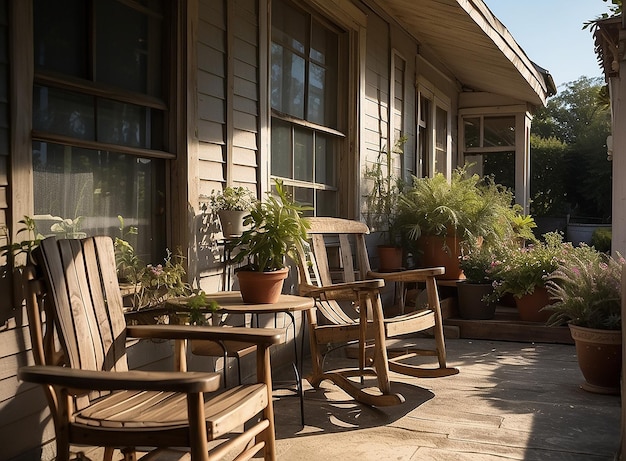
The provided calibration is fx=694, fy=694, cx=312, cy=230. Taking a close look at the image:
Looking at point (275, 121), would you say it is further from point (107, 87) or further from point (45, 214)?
point (45, 214)

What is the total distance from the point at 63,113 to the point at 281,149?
6.08ft

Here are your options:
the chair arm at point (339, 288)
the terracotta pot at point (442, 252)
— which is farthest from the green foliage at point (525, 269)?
the chair arm at point (339, 288)

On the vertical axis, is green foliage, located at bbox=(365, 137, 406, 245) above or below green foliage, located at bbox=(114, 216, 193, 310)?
above

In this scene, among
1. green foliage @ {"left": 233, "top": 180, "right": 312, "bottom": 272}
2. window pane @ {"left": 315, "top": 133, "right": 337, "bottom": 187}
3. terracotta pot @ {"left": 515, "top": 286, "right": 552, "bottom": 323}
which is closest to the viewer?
green foliage @ {"left": 233, "top": 180, "right": 312, "bottom": 272}

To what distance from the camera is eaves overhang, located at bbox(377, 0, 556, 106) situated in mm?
5543

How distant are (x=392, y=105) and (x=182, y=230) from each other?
331 cm

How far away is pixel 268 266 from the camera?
9.95 feet

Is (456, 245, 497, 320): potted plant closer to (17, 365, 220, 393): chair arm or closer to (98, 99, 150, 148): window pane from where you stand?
(98, 99, 150, 148): window pane

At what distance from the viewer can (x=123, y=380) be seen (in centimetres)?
164

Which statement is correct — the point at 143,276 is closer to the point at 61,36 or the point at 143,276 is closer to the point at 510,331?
the point at 61,36

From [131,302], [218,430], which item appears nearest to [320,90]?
[131,302]

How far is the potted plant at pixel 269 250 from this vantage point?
2.92 meters

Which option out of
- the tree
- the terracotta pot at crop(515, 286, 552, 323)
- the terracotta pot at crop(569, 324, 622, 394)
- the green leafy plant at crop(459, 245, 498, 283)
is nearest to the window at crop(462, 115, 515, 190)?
the green leafy plant at crop(459, 245, 498, 283)

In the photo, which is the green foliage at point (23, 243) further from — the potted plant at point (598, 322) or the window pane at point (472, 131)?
the window pane at point (472, 131)
